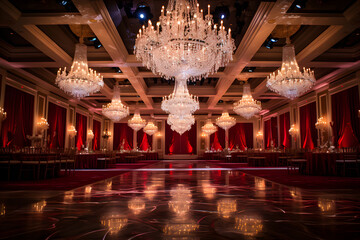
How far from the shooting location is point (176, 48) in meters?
4.73

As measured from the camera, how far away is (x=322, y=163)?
6.67 meters

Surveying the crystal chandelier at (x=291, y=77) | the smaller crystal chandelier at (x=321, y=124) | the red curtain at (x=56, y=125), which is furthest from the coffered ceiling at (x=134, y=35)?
the smaller crystal chandelier at (x=321, y=124)

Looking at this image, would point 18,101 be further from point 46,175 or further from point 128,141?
point 128,141

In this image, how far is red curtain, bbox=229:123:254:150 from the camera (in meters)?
19.6

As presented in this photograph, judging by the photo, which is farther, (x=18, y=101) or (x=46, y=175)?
(x=18, y=101)

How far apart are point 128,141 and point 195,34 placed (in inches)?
635

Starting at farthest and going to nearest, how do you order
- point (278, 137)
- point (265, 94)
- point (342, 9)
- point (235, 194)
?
point (278, 137) < point (265, 94) < point (342, 9) < point (235, 194)

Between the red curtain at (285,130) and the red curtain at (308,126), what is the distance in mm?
1575

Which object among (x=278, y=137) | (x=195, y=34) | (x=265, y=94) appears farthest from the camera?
(x=278, y=137)

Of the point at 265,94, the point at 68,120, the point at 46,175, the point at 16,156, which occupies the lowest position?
the point at 46,175

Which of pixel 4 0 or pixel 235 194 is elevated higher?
pixel 4 0

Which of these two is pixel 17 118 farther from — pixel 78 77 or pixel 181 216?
pixel 181 216

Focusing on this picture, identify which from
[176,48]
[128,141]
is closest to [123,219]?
[176,48]

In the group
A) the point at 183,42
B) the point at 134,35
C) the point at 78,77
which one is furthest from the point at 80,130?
the point at 183,42
